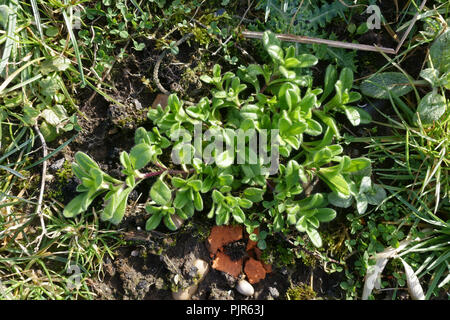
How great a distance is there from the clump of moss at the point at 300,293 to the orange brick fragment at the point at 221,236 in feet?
1.49

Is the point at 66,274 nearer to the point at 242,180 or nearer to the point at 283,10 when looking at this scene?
the point at 242,180

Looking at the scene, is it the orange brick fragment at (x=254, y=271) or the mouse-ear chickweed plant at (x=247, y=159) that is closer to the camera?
the mouse-ear chickweed plant at (x=247, y=159)

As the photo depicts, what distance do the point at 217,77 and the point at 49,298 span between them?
5.49 feet

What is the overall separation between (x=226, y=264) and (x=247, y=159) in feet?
2.37

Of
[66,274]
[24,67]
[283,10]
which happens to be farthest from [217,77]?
[66,274]

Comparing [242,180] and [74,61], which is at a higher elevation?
[74,61]

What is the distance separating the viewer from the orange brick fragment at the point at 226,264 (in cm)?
252

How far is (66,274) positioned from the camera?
8.18ft

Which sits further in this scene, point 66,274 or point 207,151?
point 66,274

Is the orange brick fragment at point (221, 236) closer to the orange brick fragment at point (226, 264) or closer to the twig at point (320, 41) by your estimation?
the orange brick fragment at point (226, 264)

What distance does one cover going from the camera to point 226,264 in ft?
8.29

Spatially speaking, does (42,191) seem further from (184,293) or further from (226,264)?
(226,264)

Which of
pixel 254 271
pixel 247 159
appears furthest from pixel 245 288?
pixel 247 159

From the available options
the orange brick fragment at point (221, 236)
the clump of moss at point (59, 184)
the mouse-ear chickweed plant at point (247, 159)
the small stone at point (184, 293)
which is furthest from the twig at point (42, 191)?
the orange brick fragment at point (221, 236)
